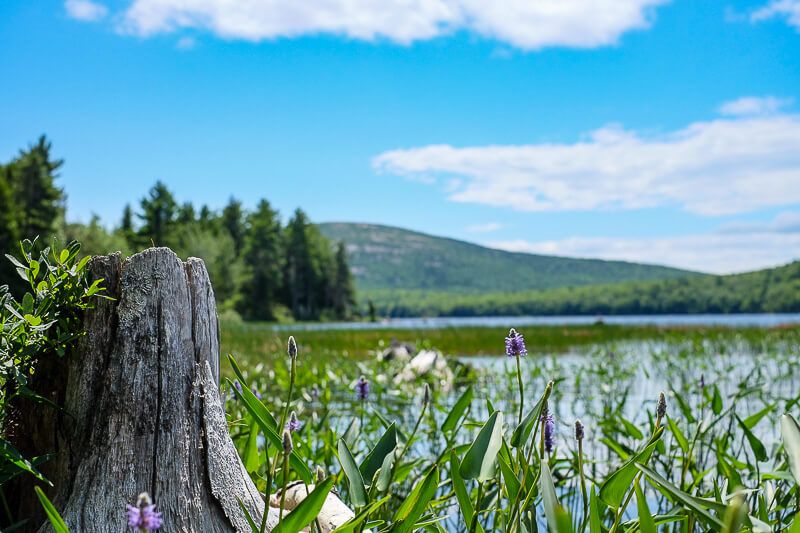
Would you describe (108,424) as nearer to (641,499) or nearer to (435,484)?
(435,484)

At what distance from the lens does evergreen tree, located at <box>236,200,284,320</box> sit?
2731 inches

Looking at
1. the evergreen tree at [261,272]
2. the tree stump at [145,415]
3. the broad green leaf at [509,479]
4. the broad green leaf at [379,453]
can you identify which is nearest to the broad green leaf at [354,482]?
the broad green leaf at [379,453]

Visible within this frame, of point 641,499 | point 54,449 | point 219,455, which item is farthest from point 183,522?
point 641,499

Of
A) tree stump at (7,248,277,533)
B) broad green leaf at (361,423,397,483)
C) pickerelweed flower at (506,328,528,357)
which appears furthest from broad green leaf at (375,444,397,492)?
pickerelweed flower at (506,328,528,357)

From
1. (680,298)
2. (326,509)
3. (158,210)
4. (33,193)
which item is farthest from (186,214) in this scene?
(326,509)

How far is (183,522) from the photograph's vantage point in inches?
83.7

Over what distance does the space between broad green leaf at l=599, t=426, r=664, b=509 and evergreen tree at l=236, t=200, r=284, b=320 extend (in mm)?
67380

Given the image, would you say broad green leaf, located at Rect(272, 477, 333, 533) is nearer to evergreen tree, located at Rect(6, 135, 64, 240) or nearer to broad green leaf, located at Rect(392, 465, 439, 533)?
broad green leaf, located at Rect(392, 465, 439, 533)

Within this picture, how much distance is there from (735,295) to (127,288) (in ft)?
344

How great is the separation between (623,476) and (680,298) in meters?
106

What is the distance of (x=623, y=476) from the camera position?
1.80 m

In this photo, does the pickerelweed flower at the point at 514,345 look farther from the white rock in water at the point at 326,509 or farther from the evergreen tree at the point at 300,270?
the evergreen tree at the point at 300,270

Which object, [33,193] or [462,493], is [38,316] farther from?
[33,193]

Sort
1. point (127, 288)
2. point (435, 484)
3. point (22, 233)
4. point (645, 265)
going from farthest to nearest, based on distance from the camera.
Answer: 1. point (645, 265)
2. point (22, 233)
3. point (127, 288)
4. point (435, 484)
